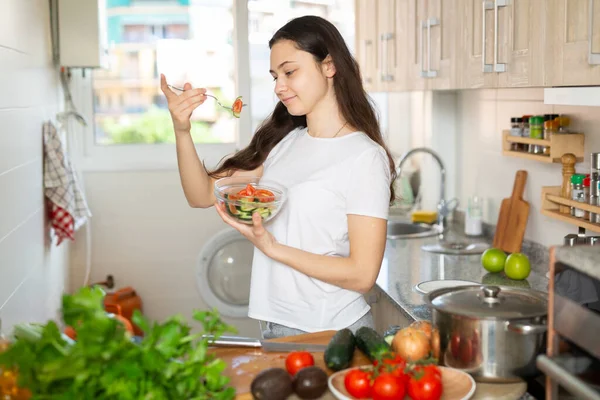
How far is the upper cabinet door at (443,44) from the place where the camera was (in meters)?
2.76

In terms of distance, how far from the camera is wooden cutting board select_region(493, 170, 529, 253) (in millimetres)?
3027

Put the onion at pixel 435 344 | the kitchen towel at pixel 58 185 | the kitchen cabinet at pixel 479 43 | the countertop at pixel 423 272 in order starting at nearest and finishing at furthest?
the onion at pixel 435 344
the kitchen cabinet at pixel 479 43
the countertop at pixel 423 272
the kitchen towel at pixel 58 185

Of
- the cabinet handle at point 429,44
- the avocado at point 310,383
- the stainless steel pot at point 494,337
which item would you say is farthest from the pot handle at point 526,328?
the cabinet handle at point 429,44

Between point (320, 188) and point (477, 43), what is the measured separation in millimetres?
822

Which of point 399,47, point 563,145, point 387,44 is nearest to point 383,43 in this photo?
point 387,44

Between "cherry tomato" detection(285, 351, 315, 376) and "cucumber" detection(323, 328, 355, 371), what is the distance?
4 centimetres

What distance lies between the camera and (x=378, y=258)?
1938 millimetres

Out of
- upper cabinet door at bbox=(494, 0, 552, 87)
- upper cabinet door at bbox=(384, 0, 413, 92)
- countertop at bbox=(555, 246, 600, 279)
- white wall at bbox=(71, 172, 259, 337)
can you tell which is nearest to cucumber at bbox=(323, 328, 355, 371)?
countertop at bbox=(555, 246, 600, 279)

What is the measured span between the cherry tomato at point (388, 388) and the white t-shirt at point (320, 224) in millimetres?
572

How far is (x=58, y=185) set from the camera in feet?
10.8

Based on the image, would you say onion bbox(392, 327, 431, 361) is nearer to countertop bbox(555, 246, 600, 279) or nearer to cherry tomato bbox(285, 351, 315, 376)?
cherry tomato bbox(285, 351, 315, 376)

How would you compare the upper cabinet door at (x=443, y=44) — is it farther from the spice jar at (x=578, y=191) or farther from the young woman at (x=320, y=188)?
the young woman at (x=320, y=188)

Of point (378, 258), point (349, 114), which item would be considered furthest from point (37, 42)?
point (378, 258)

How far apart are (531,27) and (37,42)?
79.5 inches
